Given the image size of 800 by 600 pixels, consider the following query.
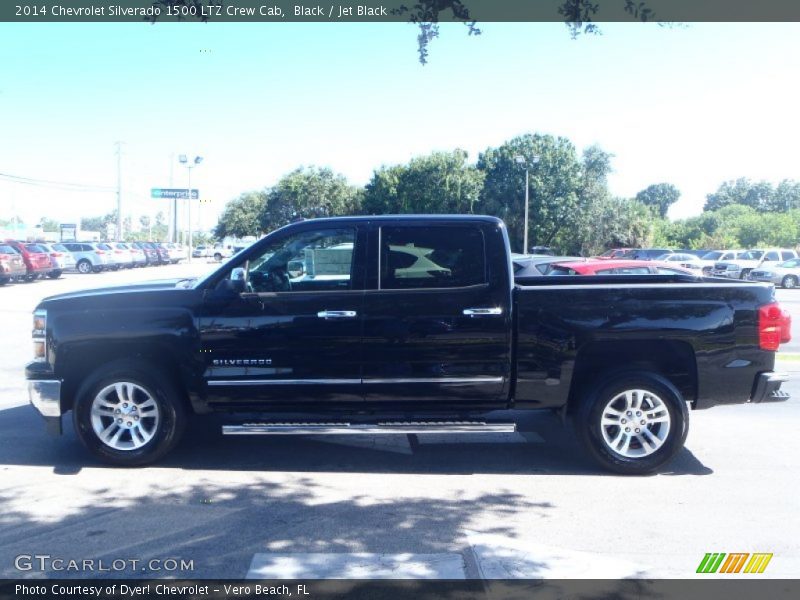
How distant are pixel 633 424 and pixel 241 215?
62922mm

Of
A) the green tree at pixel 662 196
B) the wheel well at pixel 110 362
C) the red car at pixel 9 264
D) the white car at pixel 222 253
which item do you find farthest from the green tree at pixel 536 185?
the green tree at pixel 662 196

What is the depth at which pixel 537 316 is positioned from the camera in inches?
247

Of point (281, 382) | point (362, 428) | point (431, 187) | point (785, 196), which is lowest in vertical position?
point (362, 428)

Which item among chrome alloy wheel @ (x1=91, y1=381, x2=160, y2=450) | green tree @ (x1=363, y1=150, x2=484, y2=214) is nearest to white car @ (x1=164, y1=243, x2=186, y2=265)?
green tree @ (x1=363, y1=150, x2=484, y2=214)

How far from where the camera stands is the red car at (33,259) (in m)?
30.0

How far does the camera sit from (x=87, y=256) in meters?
41.1

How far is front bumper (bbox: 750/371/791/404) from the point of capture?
6.32 metres

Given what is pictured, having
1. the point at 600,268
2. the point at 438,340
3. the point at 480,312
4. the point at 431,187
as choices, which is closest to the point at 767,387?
the point at 480,312

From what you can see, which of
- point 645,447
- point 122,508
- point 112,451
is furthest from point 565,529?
point 112,451

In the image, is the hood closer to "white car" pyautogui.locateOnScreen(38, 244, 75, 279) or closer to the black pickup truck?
the black pickup truck

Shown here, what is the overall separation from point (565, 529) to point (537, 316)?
1828mm

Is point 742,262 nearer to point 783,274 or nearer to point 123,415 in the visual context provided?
point 783,274

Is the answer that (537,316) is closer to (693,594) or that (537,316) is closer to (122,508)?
(693,594)

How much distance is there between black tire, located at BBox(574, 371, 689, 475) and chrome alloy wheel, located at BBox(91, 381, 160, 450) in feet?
12.0
